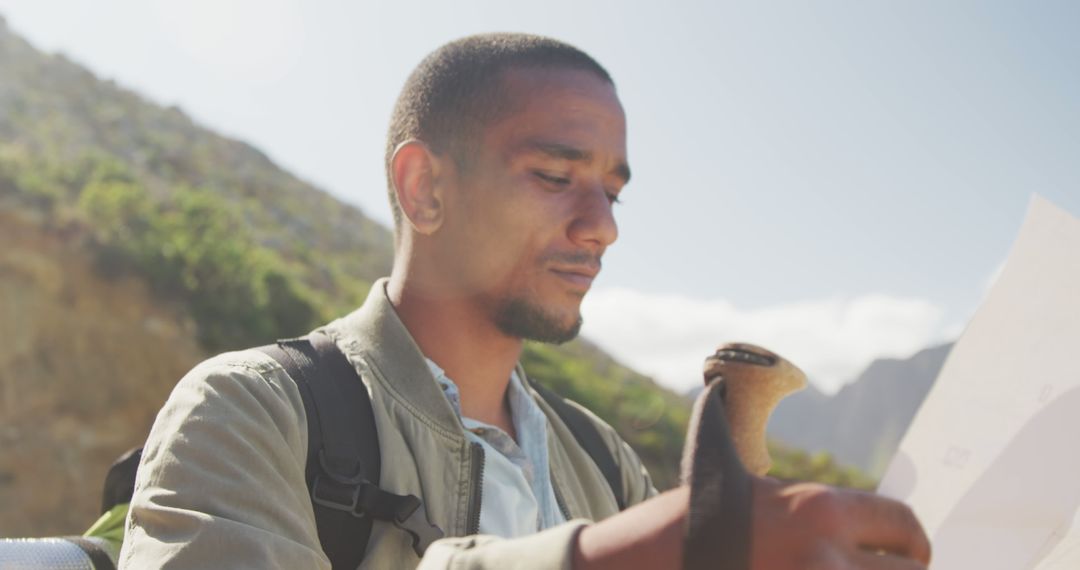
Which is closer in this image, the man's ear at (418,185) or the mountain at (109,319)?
the man's ear at (418,185)

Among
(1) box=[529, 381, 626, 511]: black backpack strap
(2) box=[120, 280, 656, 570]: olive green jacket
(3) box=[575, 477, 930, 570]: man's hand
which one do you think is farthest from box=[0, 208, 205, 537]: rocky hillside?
(3) box=[575, 477, 930, 570]: man's hand

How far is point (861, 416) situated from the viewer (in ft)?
105

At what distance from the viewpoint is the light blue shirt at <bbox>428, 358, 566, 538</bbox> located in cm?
201

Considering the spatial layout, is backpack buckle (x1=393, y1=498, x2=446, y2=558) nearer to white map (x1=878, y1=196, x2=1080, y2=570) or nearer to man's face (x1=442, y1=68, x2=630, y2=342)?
man's face (x1=442, y1=68, x2=630, y2=342)

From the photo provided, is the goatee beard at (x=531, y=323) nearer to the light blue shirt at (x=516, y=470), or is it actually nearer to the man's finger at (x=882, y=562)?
the light blue shirt at (x=516, y=470)

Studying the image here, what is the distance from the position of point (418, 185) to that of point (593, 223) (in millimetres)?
509

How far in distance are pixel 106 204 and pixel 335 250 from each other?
53.5 feet

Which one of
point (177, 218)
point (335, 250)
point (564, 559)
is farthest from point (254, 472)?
point (335, 250)

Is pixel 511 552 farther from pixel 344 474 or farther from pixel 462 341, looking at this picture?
pixel 462 341

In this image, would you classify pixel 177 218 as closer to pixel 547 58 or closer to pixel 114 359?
pixel 114 359

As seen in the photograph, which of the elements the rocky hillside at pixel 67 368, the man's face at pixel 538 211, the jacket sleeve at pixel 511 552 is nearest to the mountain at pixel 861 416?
the rocky hillside at pixel 67 368

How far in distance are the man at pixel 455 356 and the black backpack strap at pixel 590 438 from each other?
0.05m

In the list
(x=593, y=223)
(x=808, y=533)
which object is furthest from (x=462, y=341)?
(x=808, y=533)

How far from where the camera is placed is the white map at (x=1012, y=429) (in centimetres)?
156
